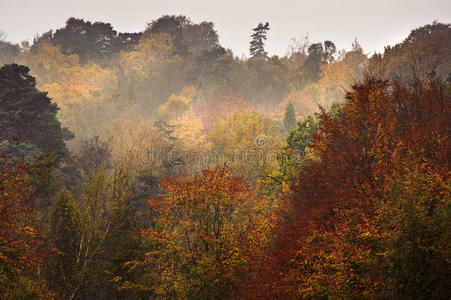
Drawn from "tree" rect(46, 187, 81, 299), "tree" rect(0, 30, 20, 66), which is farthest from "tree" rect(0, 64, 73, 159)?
"tree" rect(0, 30, 20, 66)

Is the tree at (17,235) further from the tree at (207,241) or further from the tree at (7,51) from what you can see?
the tree at (7,51)

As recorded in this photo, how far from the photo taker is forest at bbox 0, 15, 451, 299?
1411 cm

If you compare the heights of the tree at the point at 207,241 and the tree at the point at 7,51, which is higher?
the tree at the point at 7,51

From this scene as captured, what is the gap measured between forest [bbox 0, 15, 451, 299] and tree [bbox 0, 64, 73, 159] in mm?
137

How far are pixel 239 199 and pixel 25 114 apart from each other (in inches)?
965

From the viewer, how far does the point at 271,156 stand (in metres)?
43.5

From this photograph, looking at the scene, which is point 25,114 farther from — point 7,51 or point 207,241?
point 7,51

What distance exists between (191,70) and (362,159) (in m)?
59.2

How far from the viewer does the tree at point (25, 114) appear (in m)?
33.8

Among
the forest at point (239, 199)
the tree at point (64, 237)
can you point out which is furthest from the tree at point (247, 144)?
the tree at point (64, 237)

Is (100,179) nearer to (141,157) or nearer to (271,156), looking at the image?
(141,157)

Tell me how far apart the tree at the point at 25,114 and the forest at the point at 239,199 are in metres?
0.14

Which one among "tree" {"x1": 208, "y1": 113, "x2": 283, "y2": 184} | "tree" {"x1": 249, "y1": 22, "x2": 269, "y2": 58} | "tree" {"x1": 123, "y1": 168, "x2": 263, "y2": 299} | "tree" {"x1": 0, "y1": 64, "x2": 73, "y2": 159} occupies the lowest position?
"tree" {"x1": 123, "y1": 168, "x2": 263, "y2": 299}

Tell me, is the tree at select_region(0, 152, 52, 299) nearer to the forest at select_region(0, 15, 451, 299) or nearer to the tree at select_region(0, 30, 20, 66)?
the forest at select_region(0, 15, 451, 299)
